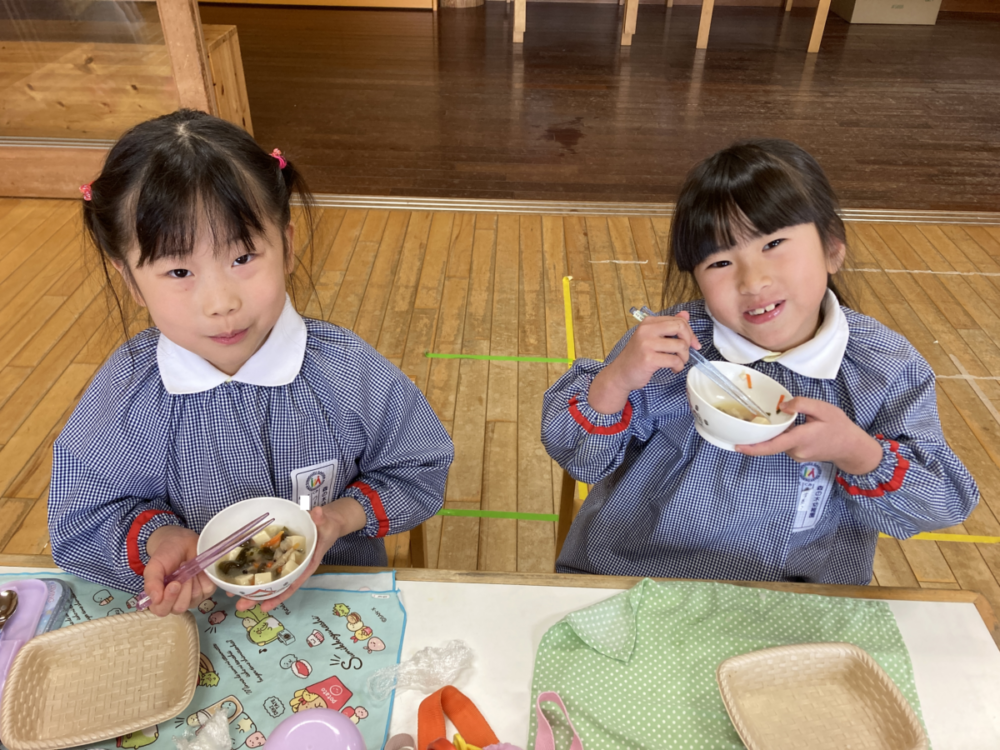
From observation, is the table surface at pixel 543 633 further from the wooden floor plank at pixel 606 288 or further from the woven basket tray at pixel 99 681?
the wooden floor plank at pixel 606 288

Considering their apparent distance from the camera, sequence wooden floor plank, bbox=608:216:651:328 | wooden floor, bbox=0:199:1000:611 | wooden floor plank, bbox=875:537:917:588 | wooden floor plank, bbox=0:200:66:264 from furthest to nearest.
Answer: wooden floor plank, bbox=0:200:66:264 < wooden floor plank, bbox=608:216:651:328 < wooden floor, bbox=0:199:1000:611 < wooden floor plank, bbox=875:537:917:588

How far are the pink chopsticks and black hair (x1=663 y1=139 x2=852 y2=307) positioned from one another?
0.72m

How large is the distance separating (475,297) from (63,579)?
2.10 m

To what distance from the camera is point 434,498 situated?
1197mm

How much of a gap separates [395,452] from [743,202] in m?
0.65

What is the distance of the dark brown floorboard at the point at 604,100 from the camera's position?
3879 millimetres

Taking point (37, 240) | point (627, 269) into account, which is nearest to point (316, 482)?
point (627, 269)

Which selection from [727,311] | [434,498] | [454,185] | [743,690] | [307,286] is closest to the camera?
[743,690]

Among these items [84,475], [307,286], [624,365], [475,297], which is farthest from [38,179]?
[624,365]

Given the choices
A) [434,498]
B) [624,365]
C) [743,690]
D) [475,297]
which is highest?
[624,365]

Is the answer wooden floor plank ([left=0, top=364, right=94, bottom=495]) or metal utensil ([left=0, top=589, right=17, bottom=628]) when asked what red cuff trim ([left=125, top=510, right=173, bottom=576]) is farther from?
wooden floor plank ([left=0, top=364, right=94, bottom=495])

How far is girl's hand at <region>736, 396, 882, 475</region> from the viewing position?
92 cm

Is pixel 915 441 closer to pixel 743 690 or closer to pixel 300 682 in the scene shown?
pixel 743 690

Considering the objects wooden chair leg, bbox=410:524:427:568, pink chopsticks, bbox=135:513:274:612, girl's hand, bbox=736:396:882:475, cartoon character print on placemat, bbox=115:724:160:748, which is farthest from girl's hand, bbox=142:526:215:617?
girl's hand, bbox=736:396:882:475
